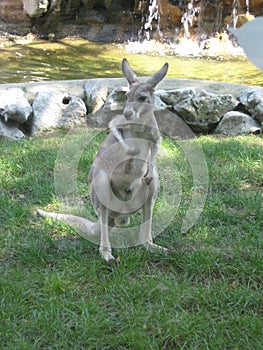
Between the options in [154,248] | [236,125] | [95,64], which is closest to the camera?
[154,248]

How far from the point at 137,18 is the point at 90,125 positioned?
7672 millimetres

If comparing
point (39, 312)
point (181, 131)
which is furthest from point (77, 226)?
point (181, 131)

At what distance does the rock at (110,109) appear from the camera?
19.0ft

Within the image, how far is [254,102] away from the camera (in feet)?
19.0

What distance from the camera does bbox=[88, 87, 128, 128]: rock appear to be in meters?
5.80

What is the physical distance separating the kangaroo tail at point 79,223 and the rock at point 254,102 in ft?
9.87

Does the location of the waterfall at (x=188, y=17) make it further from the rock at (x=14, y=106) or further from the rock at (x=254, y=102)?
the rock at (x=14, y=106)

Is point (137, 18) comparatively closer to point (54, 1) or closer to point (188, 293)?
point (54, 1)

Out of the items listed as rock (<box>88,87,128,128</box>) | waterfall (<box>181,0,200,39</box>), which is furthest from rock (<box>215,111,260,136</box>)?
waterfall (<box>181,0,200,39</box>)

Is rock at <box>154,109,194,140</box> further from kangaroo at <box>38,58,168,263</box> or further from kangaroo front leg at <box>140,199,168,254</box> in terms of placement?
kangaroo at <box>38,58,168,263</box>

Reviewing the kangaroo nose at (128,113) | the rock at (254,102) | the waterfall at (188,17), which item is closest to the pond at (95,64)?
the waterfall at (188,17)

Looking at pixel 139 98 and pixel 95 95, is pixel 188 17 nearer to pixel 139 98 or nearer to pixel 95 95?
pixel 95 95

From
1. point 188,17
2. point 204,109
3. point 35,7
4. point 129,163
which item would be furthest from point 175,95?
point 35,7

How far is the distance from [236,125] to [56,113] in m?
1.98
